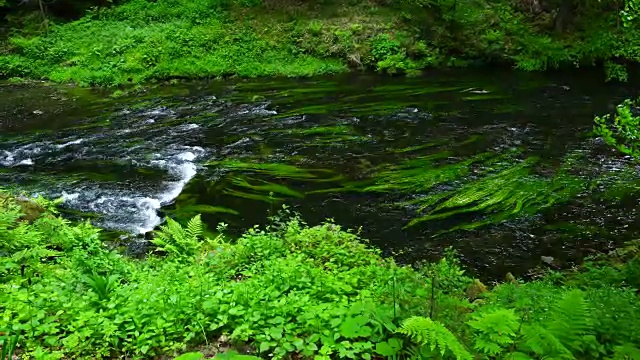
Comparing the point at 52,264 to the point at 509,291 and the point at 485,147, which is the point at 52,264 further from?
the point at 485,147

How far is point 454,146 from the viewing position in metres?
11.4

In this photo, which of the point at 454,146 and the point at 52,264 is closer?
the point at 52,264

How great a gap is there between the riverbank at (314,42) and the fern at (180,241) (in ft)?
43.1

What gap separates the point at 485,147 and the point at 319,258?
265 inches

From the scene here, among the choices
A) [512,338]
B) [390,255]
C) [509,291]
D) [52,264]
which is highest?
[512,338]

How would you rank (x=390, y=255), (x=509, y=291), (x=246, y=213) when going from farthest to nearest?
(x=246, y=213), (x=390, y=255), (x=509, y=291)

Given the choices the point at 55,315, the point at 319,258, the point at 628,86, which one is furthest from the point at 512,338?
the point at 628,86

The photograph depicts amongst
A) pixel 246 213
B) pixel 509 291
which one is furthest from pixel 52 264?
pixel 509 291

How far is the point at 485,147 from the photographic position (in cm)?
A: 1122

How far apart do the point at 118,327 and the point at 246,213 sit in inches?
190

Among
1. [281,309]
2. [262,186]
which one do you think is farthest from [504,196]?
[281,309]

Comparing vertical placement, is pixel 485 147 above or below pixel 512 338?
below

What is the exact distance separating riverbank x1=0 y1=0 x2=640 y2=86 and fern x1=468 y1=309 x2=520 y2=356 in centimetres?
1597

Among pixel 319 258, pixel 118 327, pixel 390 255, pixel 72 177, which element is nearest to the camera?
pixel 118 327
